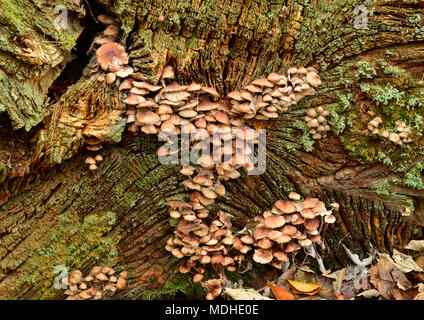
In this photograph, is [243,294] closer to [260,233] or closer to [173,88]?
[260,233]

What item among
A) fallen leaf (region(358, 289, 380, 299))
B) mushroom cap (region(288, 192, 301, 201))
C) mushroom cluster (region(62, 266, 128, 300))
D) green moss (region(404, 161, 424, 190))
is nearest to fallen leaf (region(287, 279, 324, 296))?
fallen leaf (region(358, 289, 380, 299))

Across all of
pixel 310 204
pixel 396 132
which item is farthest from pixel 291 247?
pixel 396 132

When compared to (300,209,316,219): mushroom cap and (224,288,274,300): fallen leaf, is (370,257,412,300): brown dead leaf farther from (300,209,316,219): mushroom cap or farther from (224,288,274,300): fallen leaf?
(224,288,274,300): fallen leaf

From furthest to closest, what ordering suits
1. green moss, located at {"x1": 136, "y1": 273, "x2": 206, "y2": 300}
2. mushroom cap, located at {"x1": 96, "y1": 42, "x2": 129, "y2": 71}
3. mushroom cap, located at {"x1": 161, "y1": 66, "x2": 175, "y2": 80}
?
green moss, located at {"x1": 136, "y1": 273, "x2": 206, "y2": 300} < mushroom cap, located at {"x1": 161, "y1": 66, "x2": 175, "y2": 80} < mushroom cap, located at {"x1": 96, "y1": 42, "x2": 129, "y2": 71}

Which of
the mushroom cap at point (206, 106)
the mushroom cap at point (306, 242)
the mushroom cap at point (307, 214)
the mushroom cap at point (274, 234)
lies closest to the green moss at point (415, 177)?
the mushroom cap at point (307, 214)

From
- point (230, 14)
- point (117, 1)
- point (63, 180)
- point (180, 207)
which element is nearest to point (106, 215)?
point (63, 180)

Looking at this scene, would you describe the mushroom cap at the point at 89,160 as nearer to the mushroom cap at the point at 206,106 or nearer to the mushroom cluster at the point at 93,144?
the mushroom cluster at the point at 93,144

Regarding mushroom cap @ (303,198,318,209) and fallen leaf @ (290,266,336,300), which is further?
fallen leaf @ (290,266,336,300)
